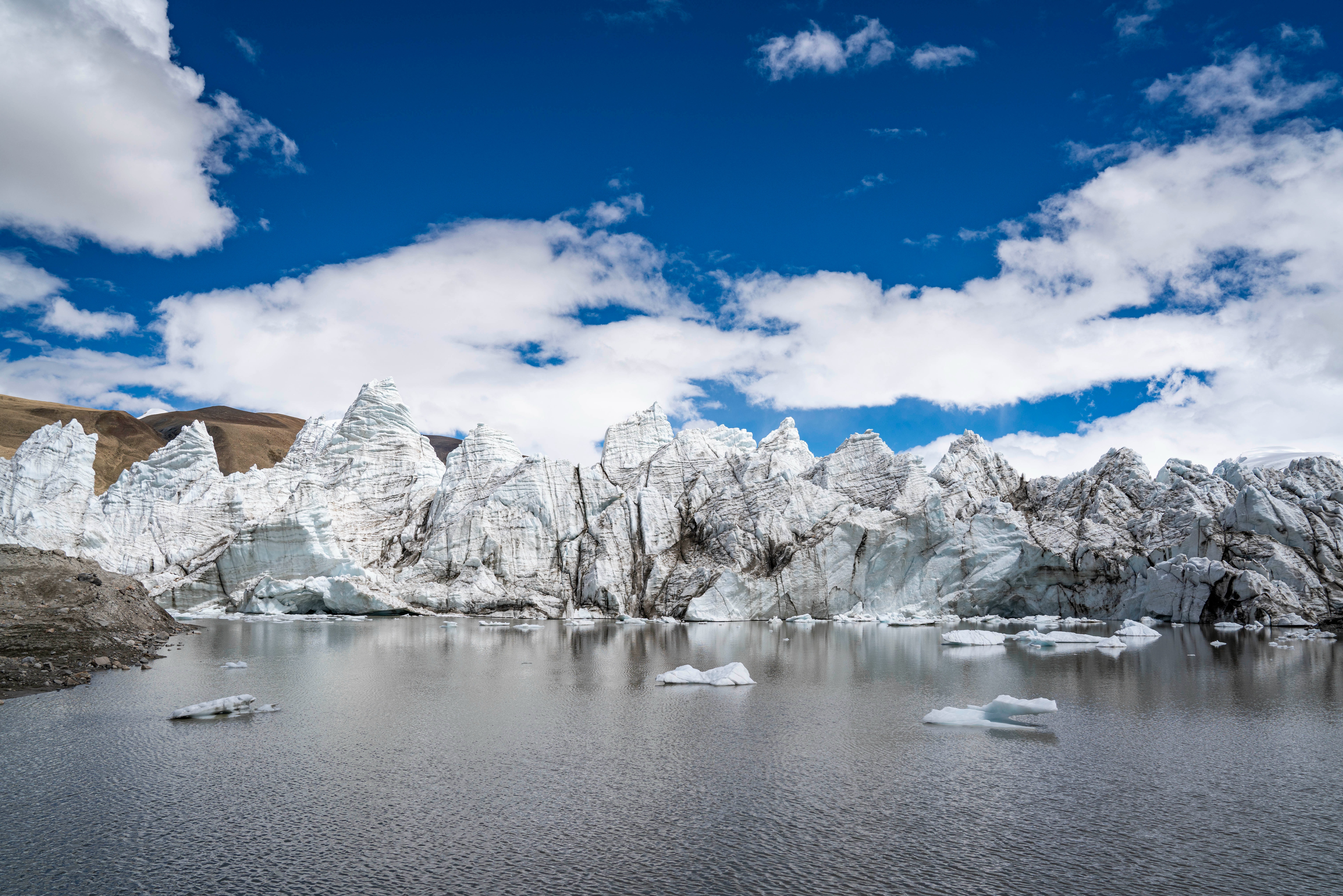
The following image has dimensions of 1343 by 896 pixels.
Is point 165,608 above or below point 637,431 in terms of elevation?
below

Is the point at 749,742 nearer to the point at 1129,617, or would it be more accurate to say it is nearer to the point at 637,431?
the point at 1129,617

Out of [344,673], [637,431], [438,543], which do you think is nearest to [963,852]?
[344,673]

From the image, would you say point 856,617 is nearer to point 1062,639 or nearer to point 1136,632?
point 1136,632

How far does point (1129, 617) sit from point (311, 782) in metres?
59.4

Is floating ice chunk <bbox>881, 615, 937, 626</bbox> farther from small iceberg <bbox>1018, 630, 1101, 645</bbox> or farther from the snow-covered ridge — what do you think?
small iceberg <bbox>1018, 630, 1101, 645</bbox>

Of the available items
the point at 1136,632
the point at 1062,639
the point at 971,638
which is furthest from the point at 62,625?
the point at 1136,632

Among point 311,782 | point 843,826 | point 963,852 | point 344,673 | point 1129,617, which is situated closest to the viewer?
point 963,852

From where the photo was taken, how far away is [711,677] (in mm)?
25750

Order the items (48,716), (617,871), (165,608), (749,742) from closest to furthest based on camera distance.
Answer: (617,871), (749,742), (48,716), (165,608)

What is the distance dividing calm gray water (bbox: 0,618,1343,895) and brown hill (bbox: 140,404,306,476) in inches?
6019

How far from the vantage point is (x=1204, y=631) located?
161 feet

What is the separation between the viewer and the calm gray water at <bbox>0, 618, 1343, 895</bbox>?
9898 millimetres

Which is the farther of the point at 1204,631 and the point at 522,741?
the point at 1204,631

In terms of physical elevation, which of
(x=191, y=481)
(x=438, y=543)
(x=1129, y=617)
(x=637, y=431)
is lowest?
(x=1129, y=617)
